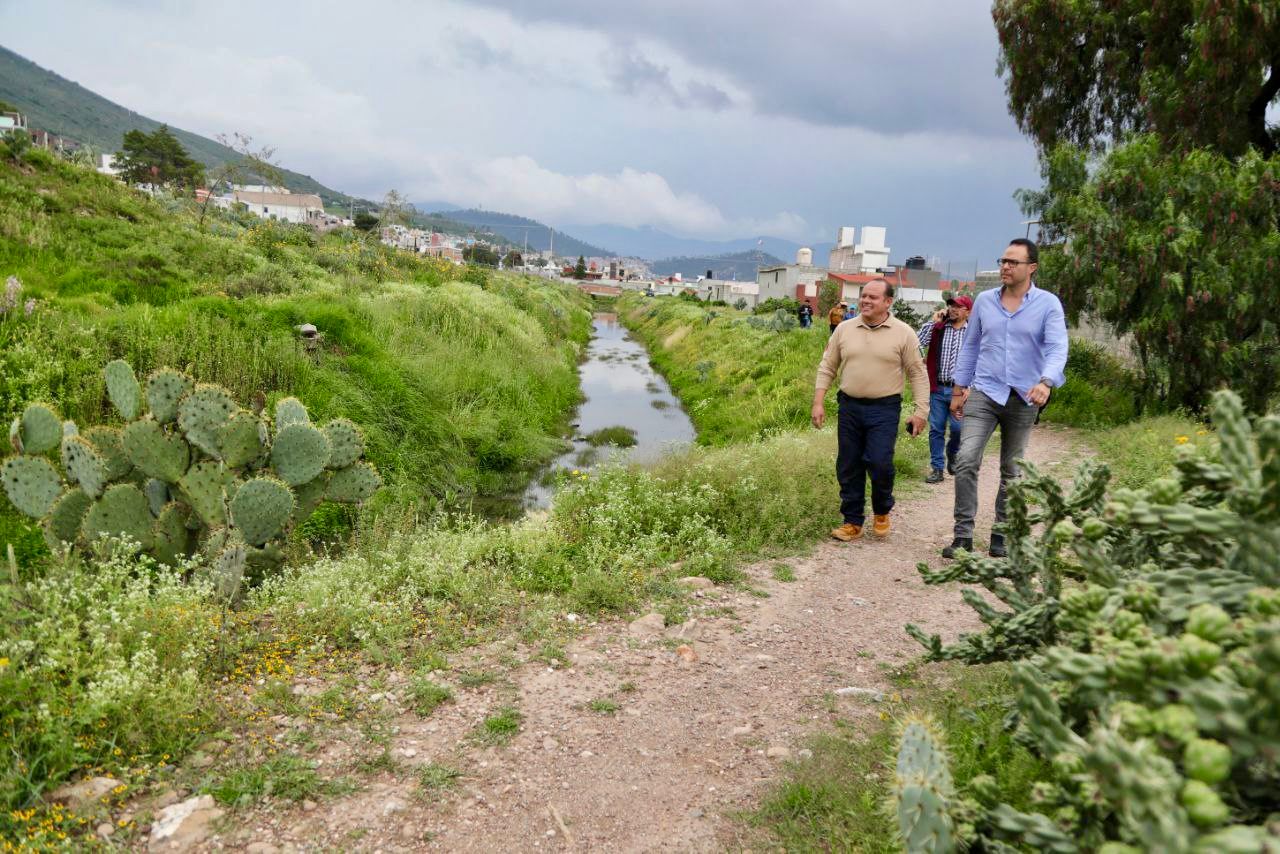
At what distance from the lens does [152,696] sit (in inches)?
127

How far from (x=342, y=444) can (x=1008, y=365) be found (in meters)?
5.15

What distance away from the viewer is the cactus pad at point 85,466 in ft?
16.3

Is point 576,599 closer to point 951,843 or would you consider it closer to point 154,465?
point 154,465

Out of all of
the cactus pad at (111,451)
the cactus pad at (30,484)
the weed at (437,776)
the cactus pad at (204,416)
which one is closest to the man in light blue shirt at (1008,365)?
the weed at (437,776)

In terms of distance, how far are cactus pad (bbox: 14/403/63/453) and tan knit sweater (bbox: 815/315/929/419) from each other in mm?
5784

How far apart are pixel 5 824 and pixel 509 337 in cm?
1685

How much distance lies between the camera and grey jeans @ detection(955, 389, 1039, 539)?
5.29m

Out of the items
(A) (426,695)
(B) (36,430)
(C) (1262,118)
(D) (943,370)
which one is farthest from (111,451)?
(C) (1262,118)

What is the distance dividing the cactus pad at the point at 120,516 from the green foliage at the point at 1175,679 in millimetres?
5295

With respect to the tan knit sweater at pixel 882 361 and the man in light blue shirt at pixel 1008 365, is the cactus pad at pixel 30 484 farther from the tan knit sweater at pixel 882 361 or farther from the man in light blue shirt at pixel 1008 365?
the man in light blue shirt at pixel 1008 365

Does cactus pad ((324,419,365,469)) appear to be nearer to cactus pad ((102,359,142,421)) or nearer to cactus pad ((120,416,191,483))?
cactus pad ((120,416,191,483))

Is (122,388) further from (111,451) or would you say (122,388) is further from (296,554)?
(296,554)

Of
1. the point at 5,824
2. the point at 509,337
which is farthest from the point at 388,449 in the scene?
the point at 509,337

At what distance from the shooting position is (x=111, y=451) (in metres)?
5.30
